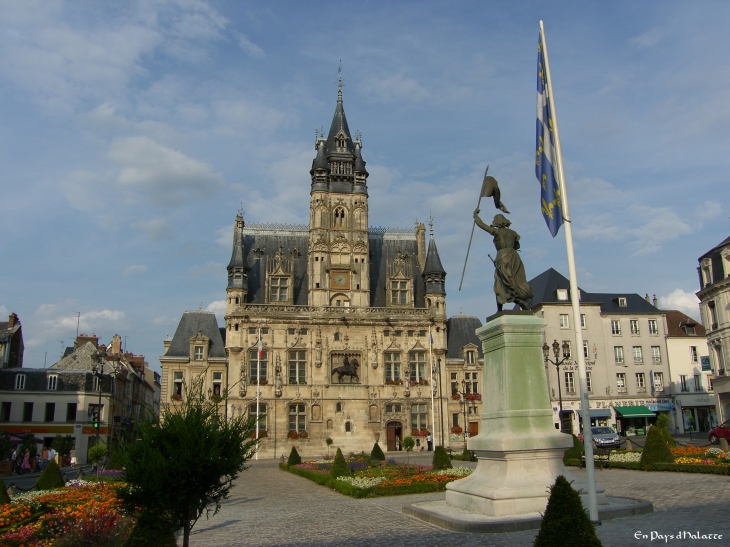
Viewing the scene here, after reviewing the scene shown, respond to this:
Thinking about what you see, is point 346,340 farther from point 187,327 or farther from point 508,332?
point 508,332

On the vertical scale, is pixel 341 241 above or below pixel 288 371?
above

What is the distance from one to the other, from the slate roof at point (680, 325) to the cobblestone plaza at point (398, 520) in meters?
38.9

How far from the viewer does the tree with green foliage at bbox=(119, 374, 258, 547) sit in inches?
350

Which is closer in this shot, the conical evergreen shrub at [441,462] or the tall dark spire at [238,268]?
the conical evergreen shrub at [441,462]

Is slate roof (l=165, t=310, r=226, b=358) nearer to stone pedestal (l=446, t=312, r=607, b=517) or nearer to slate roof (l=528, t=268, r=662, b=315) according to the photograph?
slate roof (l=528, t=268, r=662, b=315)

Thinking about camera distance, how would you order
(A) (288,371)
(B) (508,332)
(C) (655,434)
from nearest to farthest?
(B) (508,332) < (C) (655,434) < (A) (288,371)

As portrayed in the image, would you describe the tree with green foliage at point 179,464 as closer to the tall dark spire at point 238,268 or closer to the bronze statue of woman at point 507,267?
the bronze statue of woman at point 507,267

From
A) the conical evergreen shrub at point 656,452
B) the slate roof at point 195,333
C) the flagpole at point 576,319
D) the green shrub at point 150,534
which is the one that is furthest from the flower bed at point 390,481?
the slate roof at point 195,333

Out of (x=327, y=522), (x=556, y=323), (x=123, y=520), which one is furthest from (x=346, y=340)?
(x=123, y=520)

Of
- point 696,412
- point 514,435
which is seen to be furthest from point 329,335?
point 514,435

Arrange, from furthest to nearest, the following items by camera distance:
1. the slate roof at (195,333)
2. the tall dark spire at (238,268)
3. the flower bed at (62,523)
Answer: the slate roof at (195,333) → the tall dark spire at (238,268) → the flower bed at (62,523)

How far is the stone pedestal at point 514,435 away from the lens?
40.7ft

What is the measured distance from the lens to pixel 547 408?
43.7ft

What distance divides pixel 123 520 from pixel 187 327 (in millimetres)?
43934
